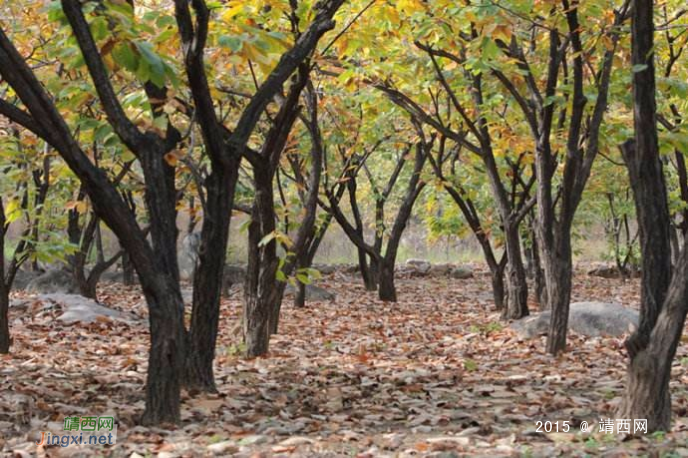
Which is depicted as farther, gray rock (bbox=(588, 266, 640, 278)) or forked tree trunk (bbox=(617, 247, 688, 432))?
gray rock (bbox=(588, 266, 640, 278))

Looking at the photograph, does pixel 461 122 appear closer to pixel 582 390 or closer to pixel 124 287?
pixel 582 390

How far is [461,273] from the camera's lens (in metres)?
21.9

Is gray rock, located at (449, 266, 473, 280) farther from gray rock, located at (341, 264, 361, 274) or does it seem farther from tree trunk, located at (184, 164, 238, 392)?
tree trunk, located at (184, 164, 238, 392)

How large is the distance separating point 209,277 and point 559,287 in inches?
145

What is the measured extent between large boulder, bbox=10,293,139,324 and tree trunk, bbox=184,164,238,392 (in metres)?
4.86

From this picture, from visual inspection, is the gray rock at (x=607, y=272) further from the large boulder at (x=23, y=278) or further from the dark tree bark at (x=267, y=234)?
the dark tree bark at (x=267, y=234)

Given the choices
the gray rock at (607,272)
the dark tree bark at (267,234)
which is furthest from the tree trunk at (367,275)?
the dark tree bark at (267,234)

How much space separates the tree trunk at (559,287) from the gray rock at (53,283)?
11068 mm

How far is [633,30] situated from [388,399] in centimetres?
297

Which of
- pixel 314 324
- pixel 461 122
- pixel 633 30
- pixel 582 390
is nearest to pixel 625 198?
pixel 461 122

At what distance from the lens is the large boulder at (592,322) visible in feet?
29.5

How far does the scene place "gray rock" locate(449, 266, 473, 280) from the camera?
71.5 feet

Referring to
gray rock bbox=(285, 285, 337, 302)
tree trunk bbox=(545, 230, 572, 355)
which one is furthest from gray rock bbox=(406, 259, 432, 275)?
tree trunk bbox=(545, 230, 572, 355)

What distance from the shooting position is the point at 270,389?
606cm
